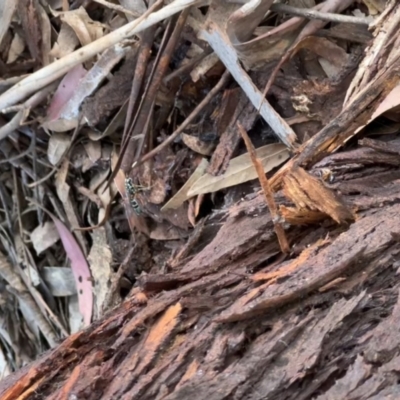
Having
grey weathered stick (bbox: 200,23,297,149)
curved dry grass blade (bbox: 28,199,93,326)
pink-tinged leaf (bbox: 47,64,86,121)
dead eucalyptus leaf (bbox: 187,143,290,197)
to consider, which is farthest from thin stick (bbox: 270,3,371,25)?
curved dry grass blade (bbox: 28,199,93,326)

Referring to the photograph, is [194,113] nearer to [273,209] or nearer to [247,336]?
[273,209]

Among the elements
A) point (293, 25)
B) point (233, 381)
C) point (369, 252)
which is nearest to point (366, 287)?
point (369, 252)

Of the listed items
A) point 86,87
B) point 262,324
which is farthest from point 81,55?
point 262,324

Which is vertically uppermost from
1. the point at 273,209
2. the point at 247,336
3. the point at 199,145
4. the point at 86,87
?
the point at 86,87

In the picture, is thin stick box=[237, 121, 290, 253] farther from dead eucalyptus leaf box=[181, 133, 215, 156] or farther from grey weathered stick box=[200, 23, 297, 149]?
dead eucalyptus leaf box=[181, 133, 215, 156]

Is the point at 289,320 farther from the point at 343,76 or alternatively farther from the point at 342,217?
the point at 343,76
